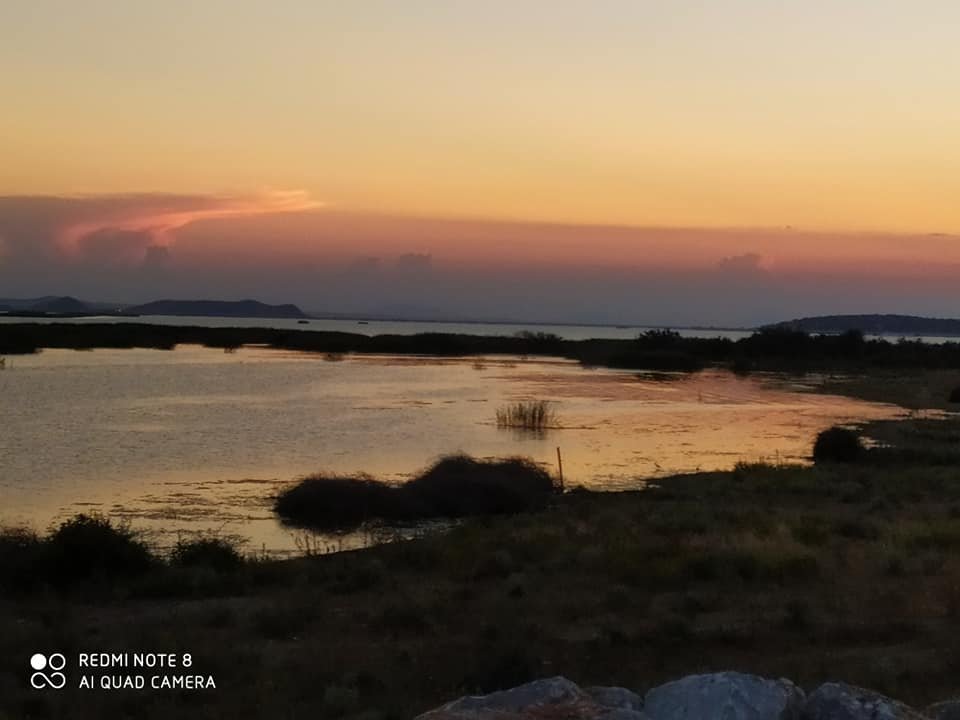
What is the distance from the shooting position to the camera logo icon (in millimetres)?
10180

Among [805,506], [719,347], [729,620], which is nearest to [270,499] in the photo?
[805,506]

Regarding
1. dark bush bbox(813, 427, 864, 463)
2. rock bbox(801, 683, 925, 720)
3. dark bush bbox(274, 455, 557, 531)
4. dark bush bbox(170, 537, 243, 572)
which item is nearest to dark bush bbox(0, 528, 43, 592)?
dark bush bbox(170, 537, 243, 572)

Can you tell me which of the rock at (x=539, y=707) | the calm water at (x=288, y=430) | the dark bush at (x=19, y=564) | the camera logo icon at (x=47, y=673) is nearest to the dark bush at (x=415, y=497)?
the calm water at (x=288, y=430)

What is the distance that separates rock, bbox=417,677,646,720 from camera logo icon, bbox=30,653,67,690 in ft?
20.0

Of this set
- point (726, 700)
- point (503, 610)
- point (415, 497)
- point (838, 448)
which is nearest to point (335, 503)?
point (415, 497)

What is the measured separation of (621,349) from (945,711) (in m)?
117

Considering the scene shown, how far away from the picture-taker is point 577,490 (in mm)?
28219

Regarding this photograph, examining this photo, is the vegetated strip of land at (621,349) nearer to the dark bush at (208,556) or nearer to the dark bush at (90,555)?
the dark bush at (208,556)

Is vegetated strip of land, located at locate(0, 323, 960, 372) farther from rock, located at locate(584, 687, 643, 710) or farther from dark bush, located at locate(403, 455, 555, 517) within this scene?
rock, located at locate(584, 687, 643, 710)

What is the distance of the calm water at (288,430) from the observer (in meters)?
26.5

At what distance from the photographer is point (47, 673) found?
10469 mm

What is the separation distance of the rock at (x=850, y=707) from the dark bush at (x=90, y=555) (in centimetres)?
1280

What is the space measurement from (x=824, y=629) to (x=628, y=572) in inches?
150

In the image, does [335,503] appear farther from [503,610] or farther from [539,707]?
[539,707]
